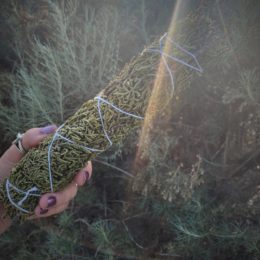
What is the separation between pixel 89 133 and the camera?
33.5 inches

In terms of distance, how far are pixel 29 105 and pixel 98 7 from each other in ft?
1.86

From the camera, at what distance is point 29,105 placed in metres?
1.54

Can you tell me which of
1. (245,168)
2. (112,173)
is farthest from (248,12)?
(112,173)

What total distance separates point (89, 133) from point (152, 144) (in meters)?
0.66

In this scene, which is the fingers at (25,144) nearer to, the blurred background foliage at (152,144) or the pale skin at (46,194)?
the pale skin at (46,194)

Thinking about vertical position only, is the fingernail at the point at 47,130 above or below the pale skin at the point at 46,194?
above

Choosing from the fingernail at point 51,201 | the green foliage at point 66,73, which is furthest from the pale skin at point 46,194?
the green foliage at point 66,73

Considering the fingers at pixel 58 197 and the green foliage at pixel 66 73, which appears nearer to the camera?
the fingers at pixel 58 197

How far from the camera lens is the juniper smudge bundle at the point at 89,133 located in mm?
840

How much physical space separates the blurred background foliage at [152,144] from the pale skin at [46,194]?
1.47 feet

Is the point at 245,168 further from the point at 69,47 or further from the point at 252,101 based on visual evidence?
the point at 69,47

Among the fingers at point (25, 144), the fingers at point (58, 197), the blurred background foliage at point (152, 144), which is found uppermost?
the fingers at point (25, 144)

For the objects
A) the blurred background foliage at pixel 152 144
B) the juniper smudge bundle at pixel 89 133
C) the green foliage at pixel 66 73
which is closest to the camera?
the juniper smudge bundle at pixel 89 133

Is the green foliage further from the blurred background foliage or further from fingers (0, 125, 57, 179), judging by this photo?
fingers (0, 125, 57, 179)
